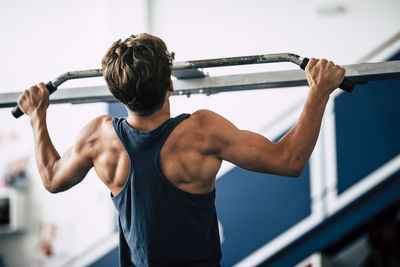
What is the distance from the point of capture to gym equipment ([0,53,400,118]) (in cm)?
122

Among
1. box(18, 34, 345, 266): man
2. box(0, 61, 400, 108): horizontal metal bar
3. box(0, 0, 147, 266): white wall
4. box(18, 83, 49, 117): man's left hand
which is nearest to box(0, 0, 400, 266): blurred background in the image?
box(0, 0, 147, 266): white wall

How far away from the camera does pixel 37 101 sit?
1428mm

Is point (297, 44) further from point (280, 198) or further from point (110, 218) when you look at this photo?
point (110, 218)

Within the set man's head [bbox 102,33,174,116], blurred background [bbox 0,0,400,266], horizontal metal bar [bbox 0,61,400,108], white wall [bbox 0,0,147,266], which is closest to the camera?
man's head [bbox 102,33,174,116]

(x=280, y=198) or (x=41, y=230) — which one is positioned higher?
(x=280, y=198)

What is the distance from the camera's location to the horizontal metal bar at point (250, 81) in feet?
4.00

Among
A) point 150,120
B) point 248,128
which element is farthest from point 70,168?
point 248,128

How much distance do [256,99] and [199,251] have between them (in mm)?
1881

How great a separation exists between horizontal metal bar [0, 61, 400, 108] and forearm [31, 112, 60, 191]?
21 centimetres

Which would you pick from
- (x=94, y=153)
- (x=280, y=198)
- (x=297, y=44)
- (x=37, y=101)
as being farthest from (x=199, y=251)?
(x=297, y=44)

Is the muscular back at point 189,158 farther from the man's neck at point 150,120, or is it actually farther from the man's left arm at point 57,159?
the man's left arm at point 57,159

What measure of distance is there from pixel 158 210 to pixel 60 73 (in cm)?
265

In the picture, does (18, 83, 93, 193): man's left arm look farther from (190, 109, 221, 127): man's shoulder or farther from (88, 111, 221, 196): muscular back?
(190, 109, 221, 127): man's shoulder

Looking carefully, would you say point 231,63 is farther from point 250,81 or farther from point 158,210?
point 158,210
